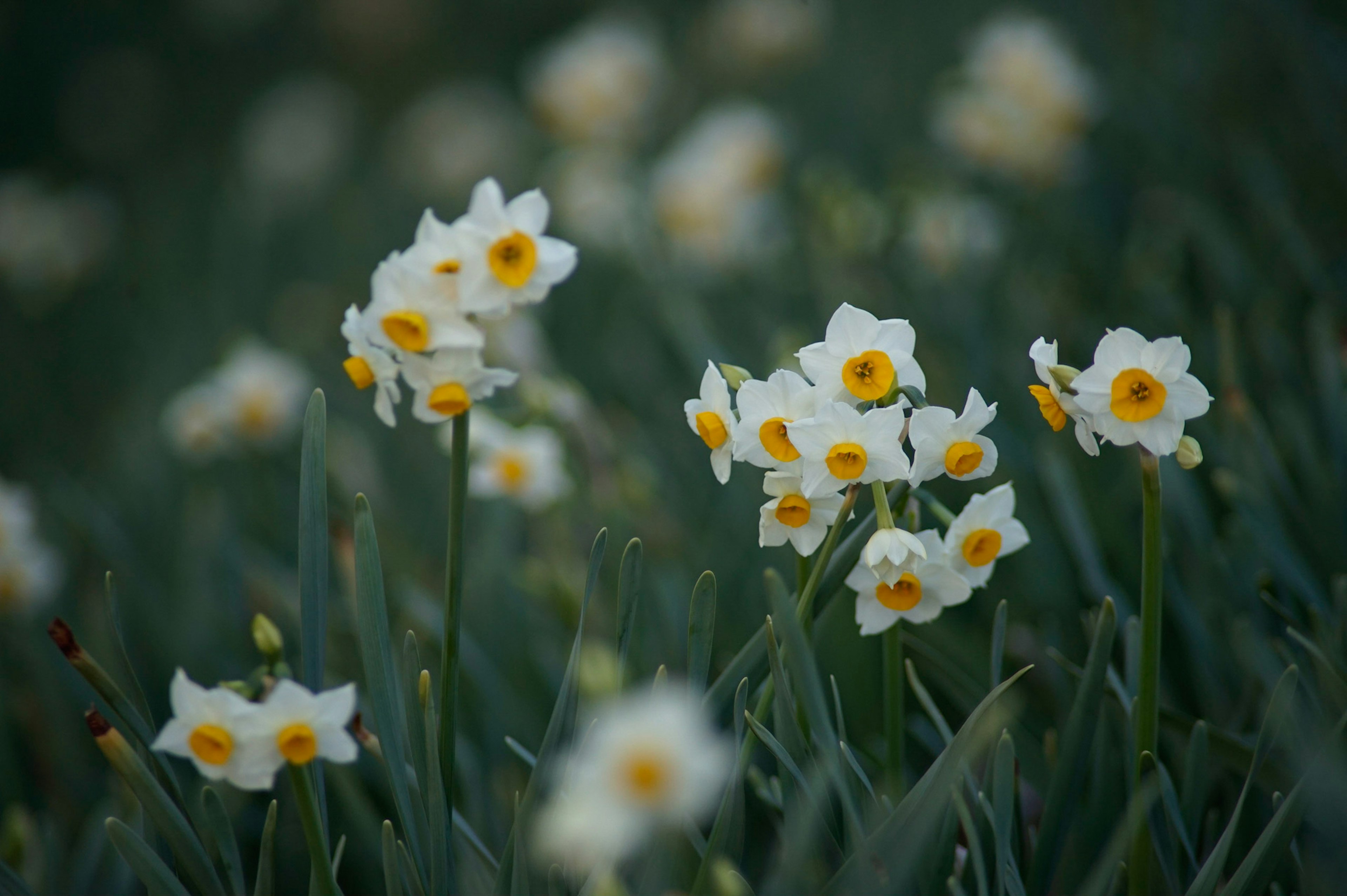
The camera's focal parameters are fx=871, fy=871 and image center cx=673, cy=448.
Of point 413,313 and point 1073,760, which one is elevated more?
point 413,313

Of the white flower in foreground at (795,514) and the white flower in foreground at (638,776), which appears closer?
the white flower in foreground at (638,776)

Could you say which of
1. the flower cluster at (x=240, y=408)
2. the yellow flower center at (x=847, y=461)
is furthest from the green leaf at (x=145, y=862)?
the flower cluster at (x=240, y=408)

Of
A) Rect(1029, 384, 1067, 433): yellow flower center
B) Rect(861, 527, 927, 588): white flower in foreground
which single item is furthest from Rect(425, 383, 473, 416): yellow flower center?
→ Rect(1029, 384, 1067, 433): yellow flower center

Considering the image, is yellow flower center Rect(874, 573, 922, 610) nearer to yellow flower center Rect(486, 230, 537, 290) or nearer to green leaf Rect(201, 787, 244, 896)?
yellow flower center Rect(486, 230, 537, 290)

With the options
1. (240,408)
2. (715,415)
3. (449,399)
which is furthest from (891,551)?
(240,408)

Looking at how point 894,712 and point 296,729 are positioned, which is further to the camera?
point 894,712

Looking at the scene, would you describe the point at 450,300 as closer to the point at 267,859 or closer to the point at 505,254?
the point at 505,254

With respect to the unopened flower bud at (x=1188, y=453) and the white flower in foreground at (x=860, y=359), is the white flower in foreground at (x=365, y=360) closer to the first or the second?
the white flower in foreground at (x=860, y=359)
